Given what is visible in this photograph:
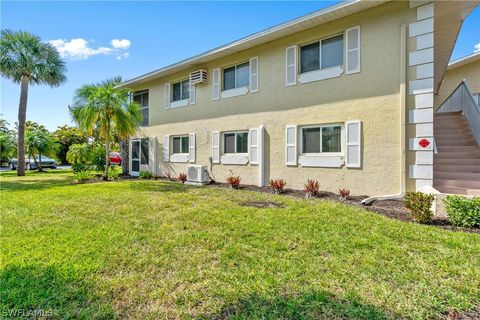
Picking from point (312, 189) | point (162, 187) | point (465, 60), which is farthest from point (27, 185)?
point (465, 60)

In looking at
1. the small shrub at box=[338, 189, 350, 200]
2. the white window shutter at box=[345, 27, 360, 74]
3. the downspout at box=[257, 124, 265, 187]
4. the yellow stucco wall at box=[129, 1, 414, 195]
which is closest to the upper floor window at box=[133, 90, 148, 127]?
the yellow stucco wall at box=[129, 1, 414, 195]

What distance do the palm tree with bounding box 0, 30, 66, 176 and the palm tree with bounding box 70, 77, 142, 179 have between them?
6322 mm

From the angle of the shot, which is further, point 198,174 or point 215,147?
point 215,147

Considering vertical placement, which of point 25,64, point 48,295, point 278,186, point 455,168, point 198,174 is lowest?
point 48,295

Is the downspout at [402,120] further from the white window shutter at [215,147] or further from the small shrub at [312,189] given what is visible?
the white window shutter at [215,147]

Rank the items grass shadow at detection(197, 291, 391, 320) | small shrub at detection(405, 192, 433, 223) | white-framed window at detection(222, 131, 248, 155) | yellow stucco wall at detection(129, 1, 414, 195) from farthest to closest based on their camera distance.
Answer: white-framed window at detection(222, 131, 248, 155)
yellow stucco wall at detection(129, 1, 414, 195)
small shrub at detection(405, 192, 433, 223)
grass shadow at detection(197, 291, 391, 320)

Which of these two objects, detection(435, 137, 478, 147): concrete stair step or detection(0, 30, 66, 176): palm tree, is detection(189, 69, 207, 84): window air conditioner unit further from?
detection(0, 30, 66, 176): palm tree

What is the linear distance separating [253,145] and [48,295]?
8270 mm

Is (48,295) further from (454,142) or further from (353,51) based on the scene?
(454,142)

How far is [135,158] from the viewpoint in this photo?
16.2 meters

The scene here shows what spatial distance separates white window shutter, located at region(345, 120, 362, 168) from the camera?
7.80m

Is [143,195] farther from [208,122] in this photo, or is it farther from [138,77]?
[138,77]

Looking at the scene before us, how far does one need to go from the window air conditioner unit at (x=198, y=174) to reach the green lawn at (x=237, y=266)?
5.30 meters

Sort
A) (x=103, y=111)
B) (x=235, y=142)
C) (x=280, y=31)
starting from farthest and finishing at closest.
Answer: (x=103, y=111) < (x=235, y=142) < (x=280, y=31)
